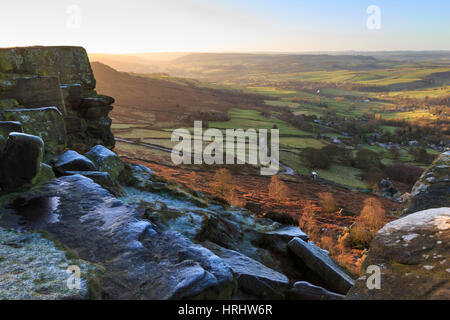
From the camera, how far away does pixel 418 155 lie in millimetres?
96625

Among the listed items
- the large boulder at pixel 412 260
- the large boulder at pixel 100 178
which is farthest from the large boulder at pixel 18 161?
the large boulder at pixel 412 260

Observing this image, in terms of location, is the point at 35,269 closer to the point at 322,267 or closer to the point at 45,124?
the point at 45,124

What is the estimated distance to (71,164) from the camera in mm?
13086

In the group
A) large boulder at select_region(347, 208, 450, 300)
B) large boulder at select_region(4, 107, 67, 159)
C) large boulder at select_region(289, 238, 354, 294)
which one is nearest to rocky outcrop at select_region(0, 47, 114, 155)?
large boulder at select_region(4, 107, 67, 159)

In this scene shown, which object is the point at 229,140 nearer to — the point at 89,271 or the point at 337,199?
the point at 337,199

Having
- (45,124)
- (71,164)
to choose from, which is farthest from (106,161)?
(45,124)

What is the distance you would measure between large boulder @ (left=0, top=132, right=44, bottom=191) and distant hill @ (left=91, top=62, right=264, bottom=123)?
92.1 meters

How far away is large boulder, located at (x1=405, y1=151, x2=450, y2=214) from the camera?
11.4 meters

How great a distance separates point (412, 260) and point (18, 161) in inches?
487

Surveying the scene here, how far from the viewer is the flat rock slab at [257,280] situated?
8.84m

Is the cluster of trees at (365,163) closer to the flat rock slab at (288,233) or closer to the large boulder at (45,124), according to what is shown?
the flat rock slab at (288,233)

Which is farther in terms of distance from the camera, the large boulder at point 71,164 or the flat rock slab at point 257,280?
the large boulder at point 71,164

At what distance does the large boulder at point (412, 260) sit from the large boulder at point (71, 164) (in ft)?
39.1

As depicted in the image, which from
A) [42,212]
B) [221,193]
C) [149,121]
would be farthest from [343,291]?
[149,121]
